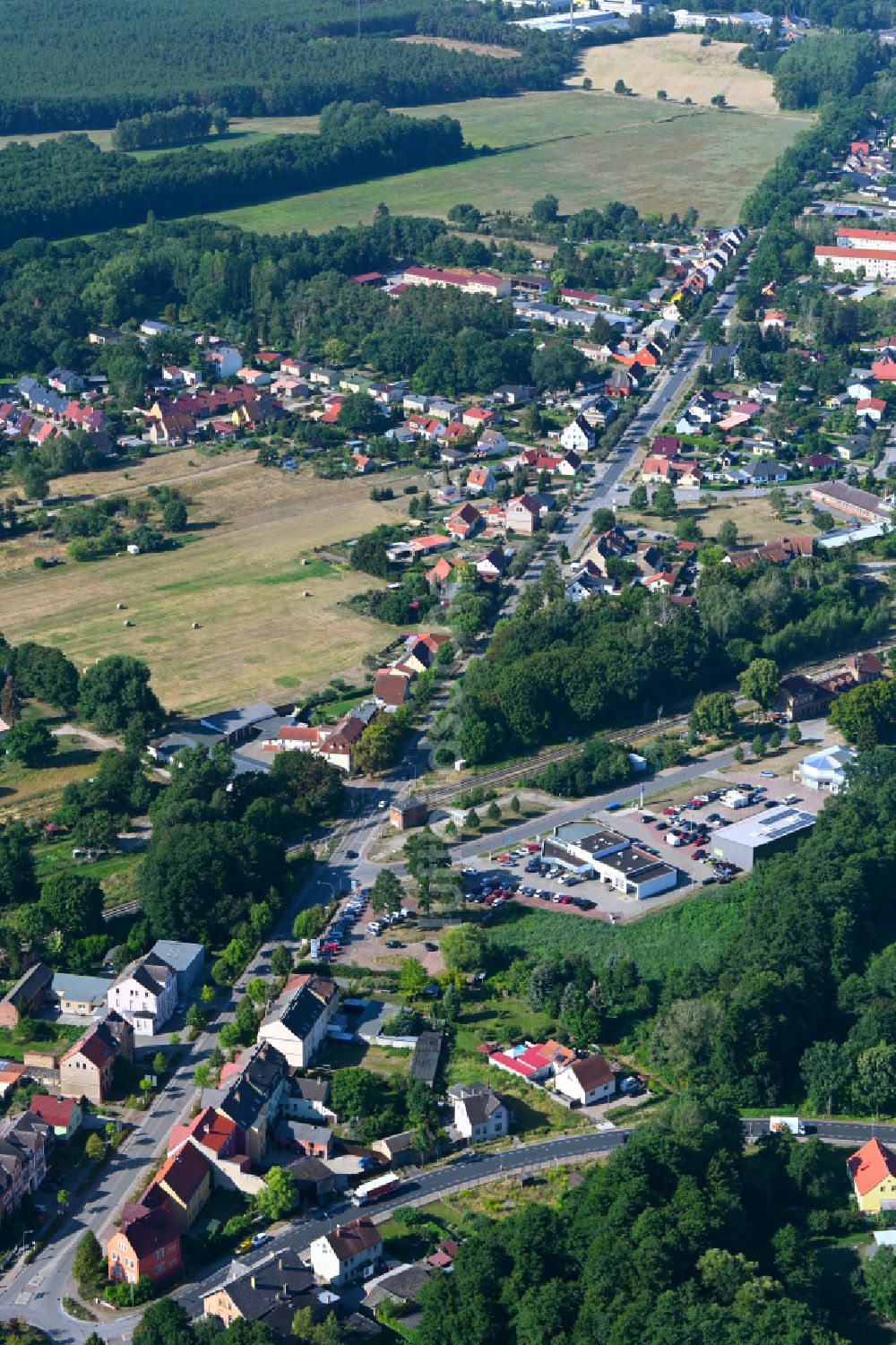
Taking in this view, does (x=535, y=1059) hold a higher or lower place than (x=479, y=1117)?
lower

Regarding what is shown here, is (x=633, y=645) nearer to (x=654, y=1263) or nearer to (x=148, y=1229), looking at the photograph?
(x=654, y=1263)

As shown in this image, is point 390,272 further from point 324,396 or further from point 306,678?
point 306,678

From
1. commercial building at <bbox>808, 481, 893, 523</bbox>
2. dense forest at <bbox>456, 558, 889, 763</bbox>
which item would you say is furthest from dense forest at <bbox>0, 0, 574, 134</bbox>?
dense forest at <bbox>456, 558, 889, 763</bbox>

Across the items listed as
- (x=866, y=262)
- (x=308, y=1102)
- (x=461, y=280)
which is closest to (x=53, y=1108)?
(x=308, y=1102)

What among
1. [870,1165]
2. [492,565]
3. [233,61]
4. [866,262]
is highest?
[233,61]

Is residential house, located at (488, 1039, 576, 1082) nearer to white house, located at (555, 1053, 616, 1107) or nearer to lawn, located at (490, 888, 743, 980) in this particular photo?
white house, located at (555, 1053, 616, 1107)

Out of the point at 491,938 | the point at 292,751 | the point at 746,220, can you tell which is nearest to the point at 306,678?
the point at 292,751
